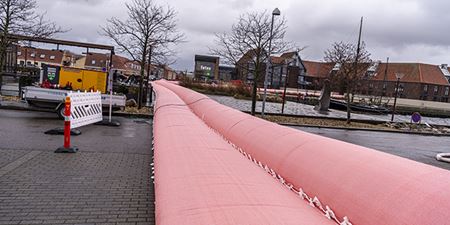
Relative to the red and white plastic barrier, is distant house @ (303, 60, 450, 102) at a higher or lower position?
higher

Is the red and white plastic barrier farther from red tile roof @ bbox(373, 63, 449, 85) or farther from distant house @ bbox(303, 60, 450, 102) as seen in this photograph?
red tile roof @ bbox(373, 63, 449, 85)

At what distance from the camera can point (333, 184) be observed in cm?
274

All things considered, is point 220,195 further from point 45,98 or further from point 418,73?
point 418,73

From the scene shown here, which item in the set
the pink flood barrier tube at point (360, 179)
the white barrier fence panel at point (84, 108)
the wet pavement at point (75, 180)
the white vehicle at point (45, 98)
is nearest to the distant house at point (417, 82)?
the white vehicle at point (45, 98)

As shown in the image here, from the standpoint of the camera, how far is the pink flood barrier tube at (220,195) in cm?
206

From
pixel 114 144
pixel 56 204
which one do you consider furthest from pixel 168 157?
pixel 114 144

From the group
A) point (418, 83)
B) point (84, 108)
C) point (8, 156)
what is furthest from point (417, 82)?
point (8, 156)

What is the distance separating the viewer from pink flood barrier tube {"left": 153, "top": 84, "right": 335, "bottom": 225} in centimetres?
206

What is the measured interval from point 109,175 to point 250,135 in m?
2.82

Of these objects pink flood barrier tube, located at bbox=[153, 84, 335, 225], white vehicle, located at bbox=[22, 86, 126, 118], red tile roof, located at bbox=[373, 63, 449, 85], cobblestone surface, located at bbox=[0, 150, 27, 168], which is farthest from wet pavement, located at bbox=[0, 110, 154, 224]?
red tile roof, located at bbox=[373, 63, 449, 85]

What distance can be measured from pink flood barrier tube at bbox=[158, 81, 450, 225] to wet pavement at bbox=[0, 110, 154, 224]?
77.0 inches

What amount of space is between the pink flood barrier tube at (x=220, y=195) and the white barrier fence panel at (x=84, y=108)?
22.4 feet

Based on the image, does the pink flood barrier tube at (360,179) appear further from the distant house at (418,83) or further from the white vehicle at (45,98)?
the distant house at (418,83)

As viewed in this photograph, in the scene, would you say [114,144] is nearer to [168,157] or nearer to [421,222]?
[168,157]
